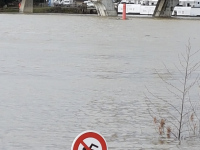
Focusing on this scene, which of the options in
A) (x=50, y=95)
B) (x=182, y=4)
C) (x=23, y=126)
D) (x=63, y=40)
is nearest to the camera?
(x=23, y=126)

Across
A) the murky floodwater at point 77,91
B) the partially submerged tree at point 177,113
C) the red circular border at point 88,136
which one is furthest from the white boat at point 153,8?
the red circular border at point 88,136

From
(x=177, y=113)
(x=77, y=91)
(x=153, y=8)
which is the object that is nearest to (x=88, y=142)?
(x=177, y=113)

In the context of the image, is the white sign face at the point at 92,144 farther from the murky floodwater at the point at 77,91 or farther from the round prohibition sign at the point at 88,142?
the murky floodwater at the point at 77,91

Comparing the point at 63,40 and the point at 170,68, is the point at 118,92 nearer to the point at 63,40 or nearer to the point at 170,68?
the point at 170,68

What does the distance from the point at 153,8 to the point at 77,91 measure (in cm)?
5709

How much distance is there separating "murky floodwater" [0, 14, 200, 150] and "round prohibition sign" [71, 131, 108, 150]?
10.4 feet

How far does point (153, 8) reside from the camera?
67.9 metres

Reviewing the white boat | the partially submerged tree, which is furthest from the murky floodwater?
the white boat

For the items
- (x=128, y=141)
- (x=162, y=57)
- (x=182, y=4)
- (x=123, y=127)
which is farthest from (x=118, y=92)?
(x=182, y=4)

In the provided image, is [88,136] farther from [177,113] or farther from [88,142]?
[177,113]

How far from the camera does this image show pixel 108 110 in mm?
10117

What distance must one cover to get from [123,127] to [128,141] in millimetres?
724

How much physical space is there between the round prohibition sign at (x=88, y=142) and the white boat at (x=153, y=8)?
206 ft

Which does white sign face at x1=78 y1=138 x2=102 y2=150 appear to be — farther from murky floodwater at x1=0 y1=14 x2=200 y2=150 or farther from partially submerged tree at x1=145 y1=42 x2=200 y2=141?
partially submerged tree at x1=145 y1=42 x2=200 y2=141
